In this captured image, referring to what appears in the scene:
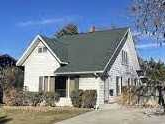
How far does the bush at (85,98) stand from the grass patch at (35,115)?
89.7 inches

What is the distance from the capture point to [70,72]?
3322cm

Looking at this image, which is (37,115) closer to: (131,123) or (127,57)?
(131,123)

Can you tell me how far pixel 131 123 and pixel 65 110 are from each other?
8.21 m

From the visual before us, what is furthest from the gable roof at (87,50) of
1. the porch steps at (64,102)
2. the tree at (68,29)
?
the tree at (68,29)

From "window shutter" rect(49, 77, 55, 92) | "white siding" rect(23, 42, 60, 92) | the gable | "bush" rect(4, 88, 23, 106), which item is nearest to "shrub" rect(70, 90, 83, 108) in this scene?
"window shutter" rect(49, 77, 55, 92)

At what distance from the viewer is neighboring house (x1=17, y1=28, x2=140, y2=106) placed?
33156 mm

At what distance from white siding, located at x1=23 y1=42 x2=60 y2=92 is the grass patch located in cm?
589

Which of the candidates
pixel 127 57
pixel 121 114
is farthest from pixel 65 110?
pixel 127 57

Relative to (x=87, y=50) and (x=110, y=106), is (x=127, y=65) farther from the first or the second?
(x=110, y=106)

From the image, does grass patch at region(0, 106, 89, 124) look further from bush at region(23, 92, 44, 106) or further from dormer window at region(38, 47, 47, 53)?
dormer window at region(38, 47, 47, 53)

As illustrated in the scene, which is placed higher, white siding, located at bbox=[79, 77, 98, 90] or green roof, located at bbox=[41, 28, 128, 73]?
green roof, located at bbox=[41, 28, 128, 73]

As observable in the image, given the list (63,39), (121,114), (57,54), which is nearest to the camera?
(121,114)

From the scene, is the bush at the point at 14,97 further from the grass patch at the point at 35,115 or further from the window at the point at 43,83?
the grass patch at the point at 35,115

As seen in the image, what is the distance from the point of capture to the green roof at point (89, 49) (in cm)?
3356
